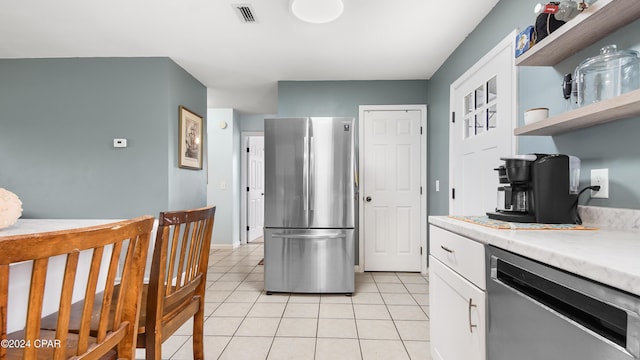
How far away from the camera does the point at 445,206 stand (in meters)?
3.05

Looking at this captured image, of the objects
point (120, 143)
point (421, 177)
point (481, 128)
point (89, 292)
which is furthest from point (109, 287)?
point (421, 177)

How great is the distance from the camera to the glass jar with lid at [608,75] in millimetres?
1081

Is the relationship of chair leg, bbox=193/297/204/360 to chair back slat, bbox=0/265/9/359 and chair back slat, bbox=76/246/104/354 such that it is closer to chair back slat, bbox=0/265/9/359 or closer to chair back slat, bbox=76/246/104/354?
chair back slat, bbox=76/246/104/354

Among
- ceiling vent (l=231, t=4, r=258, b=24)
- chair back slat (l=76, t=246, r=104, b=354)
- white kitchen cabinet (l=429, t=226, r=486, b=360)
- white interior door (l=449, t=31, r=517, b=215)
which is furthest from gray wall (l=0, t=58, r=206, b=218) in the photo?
white interior door (l=449, t=31, r=517, b=215)

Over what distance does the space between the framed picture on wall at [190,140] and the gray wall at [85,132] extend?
0.21m

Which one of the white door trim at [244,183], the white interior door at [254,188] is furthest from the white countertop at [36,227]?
the white interior door at [254,188]

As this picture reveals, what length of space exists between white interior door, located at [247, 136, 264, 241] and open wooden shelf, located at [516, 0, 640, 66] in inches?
192

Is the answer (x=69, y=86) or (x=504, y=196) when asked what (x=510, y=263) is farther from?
(x=69, y=86)

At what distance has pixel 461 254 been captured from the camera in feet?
4.24

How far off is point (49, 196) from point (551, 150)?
4384 millimetres

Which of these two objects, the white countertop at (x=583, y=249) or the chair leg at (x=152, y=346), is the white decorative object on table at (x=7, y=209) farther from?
the white countertop at (x=583, y=249)

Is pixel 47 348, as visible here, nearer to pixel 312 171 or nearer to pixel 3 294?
pixel 3 294

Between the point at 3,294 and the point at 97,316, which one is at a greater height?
the point at 3,294

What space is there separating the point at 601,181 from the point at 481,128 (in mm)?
1168
